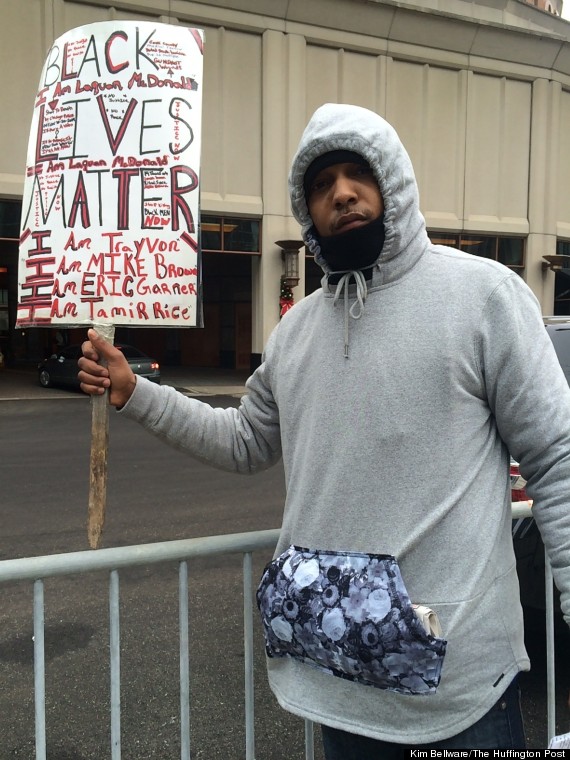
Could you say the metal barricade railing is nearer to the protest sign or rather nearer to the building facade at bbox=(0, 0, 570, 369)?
the protest sign

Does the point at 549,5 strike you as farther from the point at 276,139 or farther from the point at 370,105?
the point at 276,139

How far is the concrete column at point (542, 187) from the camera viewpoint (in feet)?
73.9

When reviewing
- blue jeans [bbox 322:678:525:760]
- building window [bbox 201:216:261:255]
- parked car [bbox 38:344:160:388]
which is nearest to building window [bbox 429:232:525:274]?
building window [bbox 201:216:261:255]

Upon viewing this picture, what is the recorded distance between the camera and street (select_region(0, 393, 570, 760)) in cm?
292

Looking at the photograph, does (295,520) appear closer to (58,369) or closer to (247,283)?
(58,369)

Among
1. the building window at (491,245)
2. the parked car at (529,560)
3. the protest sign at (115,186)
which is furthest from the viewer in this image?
the building window at (491,245)

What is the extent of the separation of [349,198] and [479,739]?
1247mm

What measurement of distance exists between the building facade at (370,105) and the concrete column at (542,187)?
0.17 feet

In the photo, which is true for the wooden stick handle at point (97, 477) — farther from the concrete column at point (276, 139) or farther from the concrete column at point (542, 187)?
the concrete column at point (542, 187)

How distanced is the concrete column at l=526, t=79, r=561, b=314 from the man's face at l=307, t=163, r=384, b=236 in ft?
73.8

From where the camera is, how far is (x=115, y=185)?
1938 millimetres

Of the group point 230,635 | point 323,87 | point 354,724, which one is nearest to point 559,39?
point 323,87

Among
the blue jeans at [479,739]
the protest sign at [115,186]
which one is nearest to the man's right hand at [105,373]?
the protest sign at [115,186]

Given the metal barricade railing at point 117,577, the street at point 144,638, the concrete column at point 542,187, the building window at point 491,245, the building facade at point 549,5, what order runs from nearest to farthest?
the metal barricade railing at point 117,577 < the street at point 144,638 < the building window at point 491,245 < the concrete column at point 542,187 < the building facade at point 549,5
